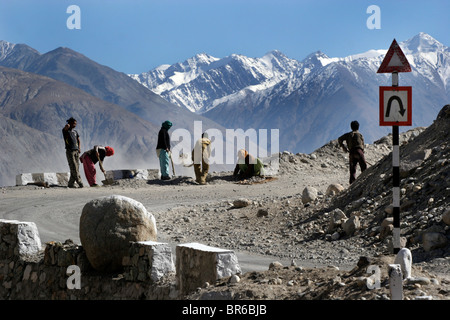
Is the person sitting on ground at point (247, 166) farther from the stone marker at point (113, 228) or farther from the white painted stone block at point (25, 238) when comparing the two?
the stone marker at point (113, 228)

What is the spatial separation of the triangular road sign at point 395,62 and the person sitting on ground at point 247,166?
15939 mm

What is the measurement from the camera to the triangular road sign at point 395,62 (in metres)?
8.00

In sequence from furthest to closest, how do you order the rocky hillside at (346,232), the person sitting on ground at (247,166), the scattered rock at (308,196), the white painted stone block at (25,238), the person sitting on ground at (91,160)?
the person sitting on ground at (247,166)
the person sitting on ground at (91,160)
the scattered rock at (308,196)
the white painted stone block at (25,238)
the rocky hillside at (346,232)

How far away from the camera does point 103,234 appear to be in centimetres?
859

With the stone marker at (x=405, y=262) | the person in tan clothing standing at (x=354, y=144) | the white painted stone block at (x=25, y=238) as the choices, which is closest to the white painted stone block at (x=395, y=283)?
the stone marker at (x=405, y=262)

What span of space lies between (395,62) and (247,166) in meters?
16.5

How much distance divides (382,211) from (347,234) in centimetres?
77

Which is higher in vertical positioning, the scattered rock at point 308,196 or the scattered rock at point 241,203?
the scattered rock at point 308,196

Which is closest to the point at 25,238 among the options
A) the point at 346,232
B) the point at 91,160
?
the point at 346,232

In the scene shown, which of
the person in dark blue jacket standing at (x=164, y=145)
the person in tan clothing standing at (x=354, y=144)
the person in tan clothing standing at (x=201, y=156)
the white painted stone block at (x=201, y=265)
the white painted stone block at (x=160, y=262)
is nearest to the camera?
the white painted stone block at (x=201, y=265)

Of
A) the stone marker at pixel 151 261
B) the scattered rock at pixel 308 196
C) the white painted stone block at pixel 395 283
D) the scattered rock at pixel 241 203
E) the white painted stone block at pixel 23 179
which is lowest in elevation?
the stone marker at pixel 151 261
